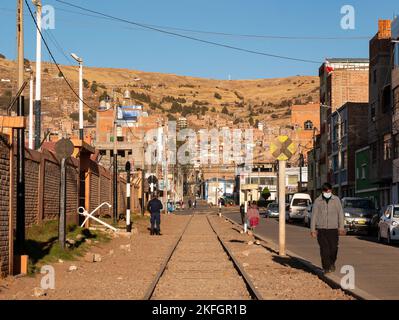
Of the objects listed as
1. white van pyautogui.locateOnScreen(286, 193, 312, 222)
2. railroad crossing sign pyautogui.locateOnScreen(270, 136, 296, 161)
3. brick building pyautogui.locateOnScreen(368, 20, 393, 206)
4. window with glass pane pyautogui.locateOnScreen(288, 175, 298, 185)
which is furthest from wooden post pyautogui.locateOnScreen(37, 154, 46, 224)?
window with glass pane pyautogui.locateOnScreen(288, 175, 298, 185)

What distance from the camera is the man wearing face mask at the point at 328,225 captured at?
16.0 metres

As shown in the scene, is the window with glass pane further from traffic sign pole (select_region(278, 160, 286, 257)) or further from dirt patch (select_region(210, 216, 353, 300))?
traffic sign pole (select_region(278, 160, 286, 257))

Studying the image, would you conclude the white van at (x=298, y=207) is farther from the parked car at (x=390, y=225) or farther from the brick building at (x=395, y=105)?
the parked car at (x=390, y=225)

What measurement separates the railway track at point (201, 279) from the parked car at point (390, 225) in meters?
6.78

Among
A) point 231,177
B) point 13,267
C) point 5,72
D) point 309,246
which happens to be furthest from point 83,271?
point 231,177

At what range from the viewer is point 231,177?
629ft

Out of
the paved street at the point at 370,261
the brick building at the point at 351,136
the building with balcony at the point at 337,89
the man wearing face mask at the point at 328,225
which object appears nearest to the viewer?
the paved street at the point at 370,261

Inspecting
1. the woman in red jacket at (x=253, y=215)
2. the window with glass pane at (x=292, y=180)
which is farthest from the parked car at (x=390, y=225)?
the window with glass pane at (x=292, y=180)

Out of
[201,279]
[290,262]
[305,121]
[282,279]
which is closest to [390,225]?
[290,262]

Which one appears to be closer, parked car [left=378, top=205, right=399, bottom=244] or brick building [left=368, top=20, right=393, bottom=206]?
parked car [left=378, top=205, right=399, bottom=244]

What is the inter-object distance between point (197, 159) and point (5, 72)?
66823 millimetres

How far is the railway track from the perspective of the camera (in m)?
13.7

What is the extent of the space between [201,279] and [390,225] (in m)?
14.0

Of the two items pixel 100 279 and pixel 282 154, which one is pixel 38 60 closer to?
pixel 282 154
